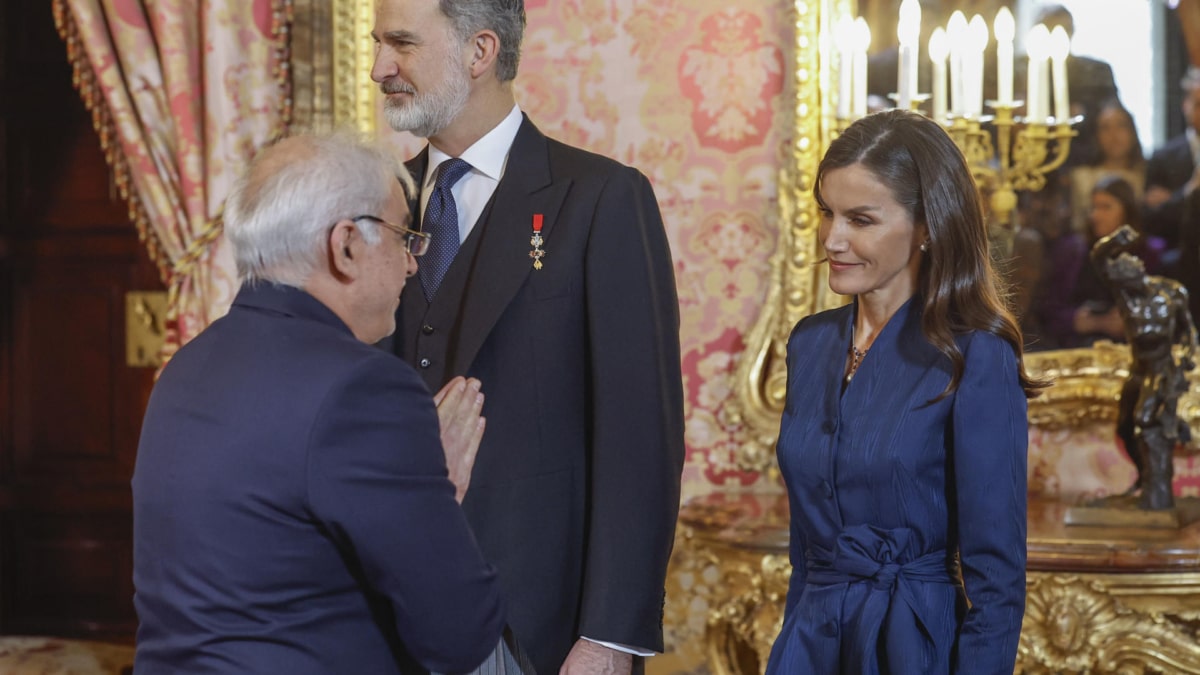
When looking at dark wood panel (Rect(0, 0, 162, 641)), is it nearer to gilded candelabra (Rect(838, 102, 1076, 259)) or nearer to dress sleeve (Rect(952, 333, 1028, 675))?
gilded candelabra (Rect(838, 102, 1076, 259))

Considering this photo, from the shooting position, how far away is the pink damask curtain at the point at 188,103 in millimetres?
3979

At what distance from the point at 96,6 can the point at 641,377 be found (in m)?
2.82

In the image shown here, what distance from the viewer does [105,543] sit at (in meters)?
4.56

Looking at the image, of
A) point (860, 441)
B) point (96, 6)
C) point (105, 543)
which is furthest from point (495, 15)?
point (105, 543)

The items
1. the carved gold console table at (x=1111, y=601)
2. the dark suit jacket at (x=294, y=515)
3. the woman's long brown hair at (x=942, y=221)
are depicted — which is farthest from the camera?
the carved gold console table at (x=1111, y=601)

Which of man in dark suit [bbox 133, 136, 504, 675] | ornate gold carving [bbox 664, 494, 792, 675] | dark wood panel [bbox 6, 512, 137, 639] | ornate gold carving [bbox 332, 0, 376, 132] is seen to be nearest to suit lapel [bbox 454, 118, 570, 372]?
man in dark suit [bbox 133, 136, 504, 675]

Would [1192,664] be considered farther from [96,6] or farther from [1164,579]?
[96,6]

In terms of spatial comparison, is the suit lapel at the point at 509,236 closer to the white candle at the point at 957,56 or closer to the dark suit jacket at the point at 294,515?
the dark suit jacket at the point at 294,515

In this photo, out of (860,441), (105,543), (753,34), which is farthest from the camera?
(105,543)

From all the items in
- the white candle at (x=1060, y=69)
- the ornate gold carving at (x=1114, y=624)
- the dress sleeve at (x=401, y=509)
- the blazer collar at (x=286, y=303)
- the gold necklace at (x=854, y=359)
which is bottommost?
the ornate gold carving at (x=1114, y=624)

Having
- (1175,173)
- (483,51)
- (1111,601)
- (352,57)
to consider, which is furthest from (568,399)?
(352,57)

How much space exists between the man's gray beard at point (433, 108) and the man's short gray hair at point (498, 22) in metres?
0.08

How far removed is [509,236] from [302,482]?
690 mm

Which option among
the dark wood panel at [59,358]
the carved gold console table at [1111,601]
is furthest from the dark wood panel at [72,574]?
the carved gold console table at [1111,601]
